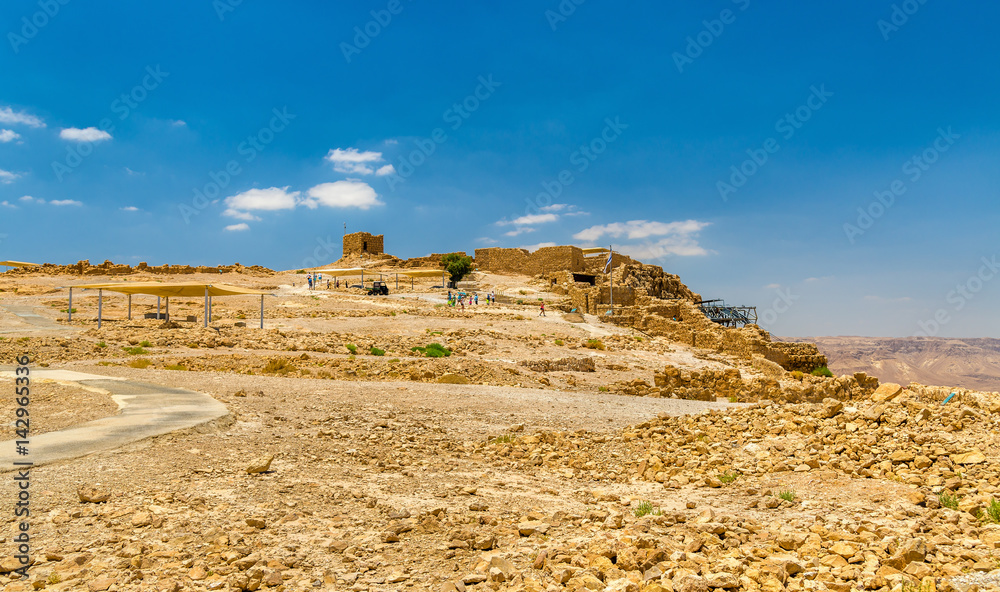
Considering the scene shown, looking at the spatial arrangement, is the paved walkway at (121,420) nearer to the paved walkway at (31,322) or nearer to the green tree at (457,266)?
the paved walkway at (31,322)

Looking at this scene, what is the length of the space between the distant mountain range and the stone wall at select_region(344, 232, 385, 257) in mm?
46980

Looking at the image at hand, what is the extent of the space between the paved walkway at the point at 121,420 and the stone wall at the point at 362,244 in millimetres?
55368

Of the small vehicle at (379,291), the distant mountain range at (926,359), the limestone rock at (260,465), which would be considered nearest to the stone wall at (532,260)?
the small vehicle at (379,291)

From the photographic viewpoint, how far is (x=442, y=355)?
19.0 metres

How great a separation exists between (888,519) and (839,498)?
31.8 inches

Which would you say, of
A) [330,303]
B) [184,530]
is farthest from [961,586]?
[330,303]

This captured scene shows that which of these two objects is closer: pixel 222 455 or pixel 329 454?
pixel 222 455

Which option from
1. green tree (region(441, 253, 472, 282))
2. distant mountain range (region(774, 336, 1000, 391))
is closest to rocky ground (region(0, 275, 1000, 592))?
green tree (region(441, 253, 472, 282))

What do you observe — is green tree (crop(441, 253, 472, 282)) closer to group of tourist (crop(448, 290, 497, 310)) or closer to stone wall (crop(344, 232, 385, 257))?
group of tourist (crop(448, 290, 497, 310))

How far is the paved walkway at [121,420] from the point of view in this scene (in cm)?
606

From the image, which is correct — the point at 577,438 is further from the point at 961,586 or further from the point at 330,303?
the point at 330,303

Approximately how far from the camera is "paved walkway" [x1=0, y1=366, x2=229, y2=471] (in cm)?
606

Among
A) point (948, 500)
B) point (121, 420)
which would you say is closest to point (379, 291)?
point (121, 420)

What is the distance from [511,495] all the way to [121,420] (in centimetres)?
533
